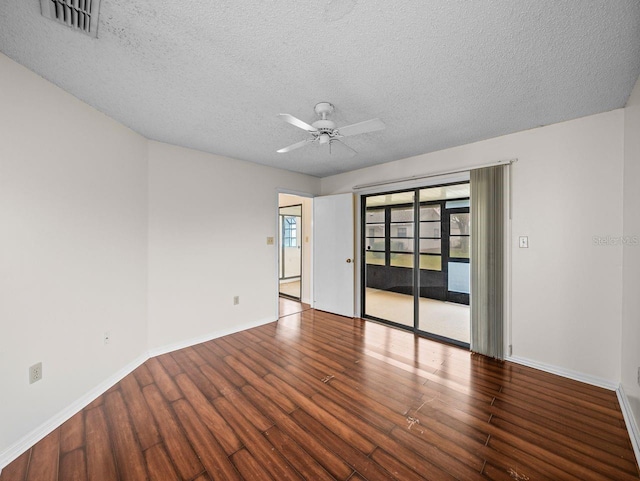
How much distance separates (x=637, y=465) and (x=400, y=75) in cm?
279

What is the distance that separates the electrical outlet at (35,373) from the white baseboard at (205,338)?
3.89 feet

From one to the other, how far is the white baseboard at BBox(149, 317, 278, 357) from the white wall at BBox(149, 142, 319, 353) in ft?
0.04

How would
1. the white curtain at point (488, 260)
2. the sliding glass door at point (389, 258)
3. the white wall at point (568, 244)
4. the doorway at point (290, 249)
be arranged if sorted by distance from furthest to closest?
the doorway at point (290, 249), the sliding glass door at point (389, 258), the white curtain at point (488, 260), the white wall at point (568, 244)

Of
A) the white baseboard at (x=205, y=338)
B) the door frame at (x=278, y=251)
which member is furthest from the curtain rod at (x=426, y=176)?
the white baseboard at (x=205, y=338)

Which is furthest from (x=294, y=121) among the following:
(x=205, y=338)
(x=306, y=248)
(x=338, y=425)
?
(x=306, y=248)

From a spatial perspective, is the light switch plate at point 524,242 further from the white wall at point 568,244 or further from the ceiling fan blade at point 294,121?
→ the ceiling fan blade at point 294,121

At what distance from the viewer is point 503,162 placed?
279 cm

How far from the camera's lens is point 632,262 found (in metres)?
1.98

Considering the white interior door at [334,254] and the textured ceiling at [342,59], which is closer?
the textured ceiling at [342,59]

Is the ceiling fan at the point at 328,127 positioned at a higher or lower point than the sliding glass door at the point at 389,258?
higher

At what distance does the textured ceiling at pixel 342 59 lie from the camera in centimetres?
129

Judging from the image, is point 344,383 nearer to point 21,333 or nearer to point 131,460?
point 131,460

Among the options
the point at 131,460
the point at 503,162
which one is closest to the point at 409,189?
the point at 503,162

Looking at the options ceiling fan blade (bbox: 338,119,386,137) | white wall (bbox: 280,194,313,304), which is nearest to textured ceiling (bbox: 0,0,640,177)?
ceiling fan blade (bbox: 338,119,386,137)
